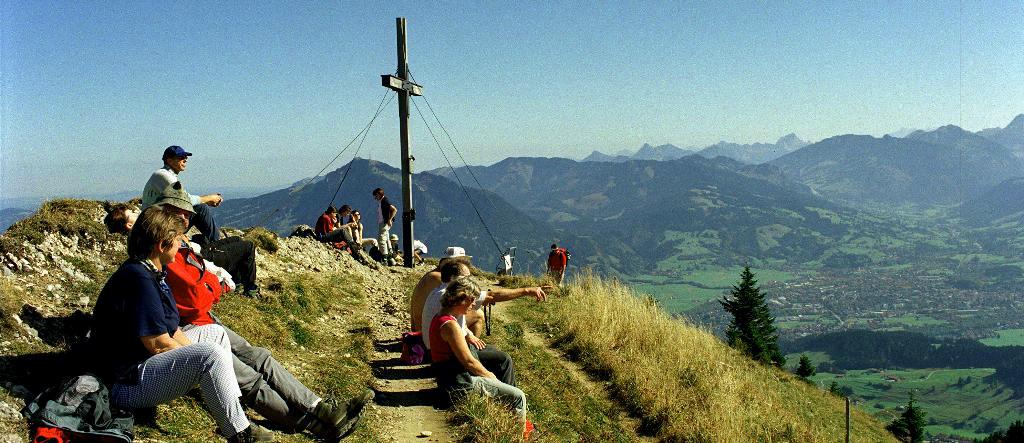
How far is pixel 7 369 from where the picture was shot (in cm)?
426

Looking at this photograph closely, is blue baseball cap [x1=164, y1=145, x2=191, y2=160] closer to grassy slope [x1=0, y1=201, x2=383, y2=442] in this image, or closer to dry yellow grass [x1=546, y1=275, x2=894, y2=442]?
grassy slope [x1=0, y1=201, x2=383, y2=442]

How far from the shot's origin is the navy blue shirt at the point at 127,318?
3.94m

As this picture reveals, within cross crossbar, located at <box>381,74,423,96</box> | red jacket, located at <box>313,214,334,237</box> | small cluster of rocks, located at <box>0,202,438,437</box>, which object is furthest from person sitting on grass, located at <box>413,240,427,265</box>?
cross crossbar, located at <box>381,74,423,96</box>

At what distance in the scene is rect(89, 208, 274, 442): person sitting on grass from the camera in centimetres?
396

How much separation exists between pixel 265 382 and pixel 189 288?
100cm

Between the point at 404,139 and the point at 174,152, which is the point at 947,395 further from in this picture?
the point at 174,152

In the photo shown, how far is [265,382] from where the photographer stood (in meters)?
4.71

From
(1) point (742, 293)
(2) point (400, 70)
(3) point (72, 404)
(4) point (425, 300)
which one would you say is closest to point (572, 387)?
(4) point (425, 300)

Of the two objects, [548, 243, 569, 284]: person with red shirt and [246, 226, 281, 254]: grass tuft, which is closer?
[246, 226, 281, 254]: grass tuft

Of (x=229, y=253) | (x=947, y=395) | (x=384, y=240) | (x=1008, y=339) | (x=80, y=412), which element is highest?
(x=229, y=253)

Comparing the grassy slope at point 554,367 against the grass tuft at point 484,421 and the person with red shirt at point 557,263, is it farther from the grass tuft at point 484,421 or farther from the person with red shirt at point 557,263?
the person with red shirt at point 557,263

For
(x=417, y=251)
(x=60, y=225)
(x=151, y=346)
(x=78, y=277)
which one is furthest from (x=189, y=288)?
(x=417, y=251)

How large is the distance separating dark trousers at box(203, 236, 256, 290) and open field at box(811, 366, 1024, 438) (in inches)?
4395

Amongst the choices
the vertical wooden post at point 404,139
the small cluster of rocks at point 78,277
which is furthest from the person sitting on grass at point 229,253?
the vertical wooden post at point 404,139
